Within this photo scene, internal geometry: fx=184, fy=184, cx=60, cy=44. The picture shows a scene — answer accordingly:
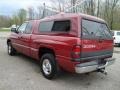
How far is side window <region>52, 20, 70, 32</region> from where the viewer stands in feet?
16.7

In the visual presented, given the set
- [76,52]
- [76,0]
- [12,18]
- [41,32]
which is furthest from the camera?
[12,18]

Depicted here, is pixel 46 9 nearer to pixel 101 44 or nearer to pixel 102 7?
pixel 102 7

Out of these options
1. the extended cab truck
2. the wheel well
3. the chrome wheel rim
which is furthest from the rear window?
the chrome wheel rim

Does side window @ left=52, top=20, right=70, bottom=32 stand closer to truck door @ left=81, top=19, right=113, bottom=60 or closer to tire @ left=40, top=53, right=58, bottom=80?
truck door @ left=81, top=19, right=113, bottom=60

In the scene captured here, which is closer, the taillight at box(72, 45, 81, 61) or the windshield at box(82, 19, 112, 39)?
the taillight at box(72, 45, 81, 61)

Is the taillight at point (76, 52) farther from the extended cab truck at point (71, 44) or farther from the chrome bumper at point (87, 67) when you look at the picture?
the chrome bumper at point (87, 67)

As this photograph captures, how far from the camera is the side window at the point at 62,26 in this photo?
16.7 feet

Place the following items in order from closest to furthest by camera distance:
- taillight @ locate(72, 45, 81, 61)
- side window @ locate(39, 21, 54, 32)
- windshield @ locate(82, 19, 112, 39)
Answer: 1. taillight @ locate(72, 45, 81, 61)
2. windshield @ locate(82, 19, 112, 39)
3. side window @ locate(39, 21, 54, 32)

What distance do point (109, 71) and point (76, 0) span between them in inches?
961

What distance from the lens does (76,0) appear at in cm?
2972

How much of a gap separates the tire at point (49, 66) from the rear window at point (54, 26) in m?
0.81

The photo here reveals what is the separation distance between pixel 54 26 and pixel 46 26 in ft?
1.53

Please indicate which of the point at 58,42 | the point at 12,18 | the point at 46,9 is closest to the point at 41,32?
the point at 58,42

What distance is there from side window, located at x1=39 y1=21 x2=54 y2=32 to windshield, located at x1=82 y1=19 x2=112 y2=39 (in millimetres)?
1211
